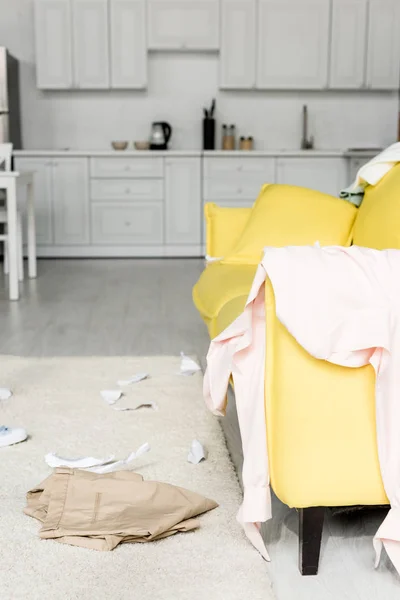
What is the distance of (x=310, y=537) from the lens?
1.55 m

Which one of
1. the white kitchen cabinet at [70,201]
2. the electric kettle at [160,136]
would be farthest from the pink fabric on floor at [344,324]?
the electric kettle at [160,136]

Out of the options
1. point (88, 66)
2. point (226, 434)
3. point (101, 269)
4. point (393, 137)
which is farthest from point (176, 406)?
point (393, 137)

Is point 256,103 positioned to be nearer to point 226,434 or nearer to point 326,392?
point 226,434

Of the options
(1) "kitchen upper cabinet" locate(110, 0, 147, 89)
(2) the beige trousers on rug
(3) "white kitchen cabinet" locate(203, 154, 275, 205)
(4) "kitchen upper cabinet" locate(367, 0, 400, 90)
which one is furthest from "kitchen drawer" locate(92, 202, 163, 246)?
(2) the beige trousers on rug

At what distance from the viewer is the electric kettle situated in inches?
264

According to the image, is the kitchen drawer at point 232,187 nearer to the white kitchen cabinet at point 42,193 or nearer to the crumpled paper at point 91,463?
the white kitchen cabinet at point 42,193

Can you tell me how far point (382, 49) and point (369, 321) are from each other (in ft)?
19.1

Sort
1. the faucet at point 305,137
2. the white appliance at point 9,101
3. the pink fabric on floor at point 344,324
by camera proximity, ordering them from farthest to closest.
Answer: the faucet at point 305,137, the white appliance at point 9,101, the pink fabric on floor at point 344,324

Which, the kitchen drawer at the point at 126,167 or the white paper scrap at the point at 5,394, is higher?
the kitchen drawer at the point at 126,167

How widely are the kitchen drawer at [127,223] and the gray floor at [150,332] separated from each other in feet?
0.94

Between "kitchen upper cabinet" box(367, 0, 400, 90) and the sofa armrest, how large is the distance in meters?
5.74

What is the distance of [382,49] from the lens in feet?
22.0

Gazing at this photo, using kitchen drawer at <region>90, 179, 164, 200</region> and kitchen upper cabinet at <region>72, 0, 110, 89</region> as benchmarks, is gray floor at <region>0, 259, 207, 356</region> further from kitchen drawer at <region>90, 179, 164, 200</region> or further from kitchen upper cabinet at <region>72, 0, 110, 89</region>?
kitchen upper cabinet at <region>72, 0, 110, 89</region>

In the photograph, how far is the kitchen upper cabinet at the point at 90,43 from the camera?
654 cm
